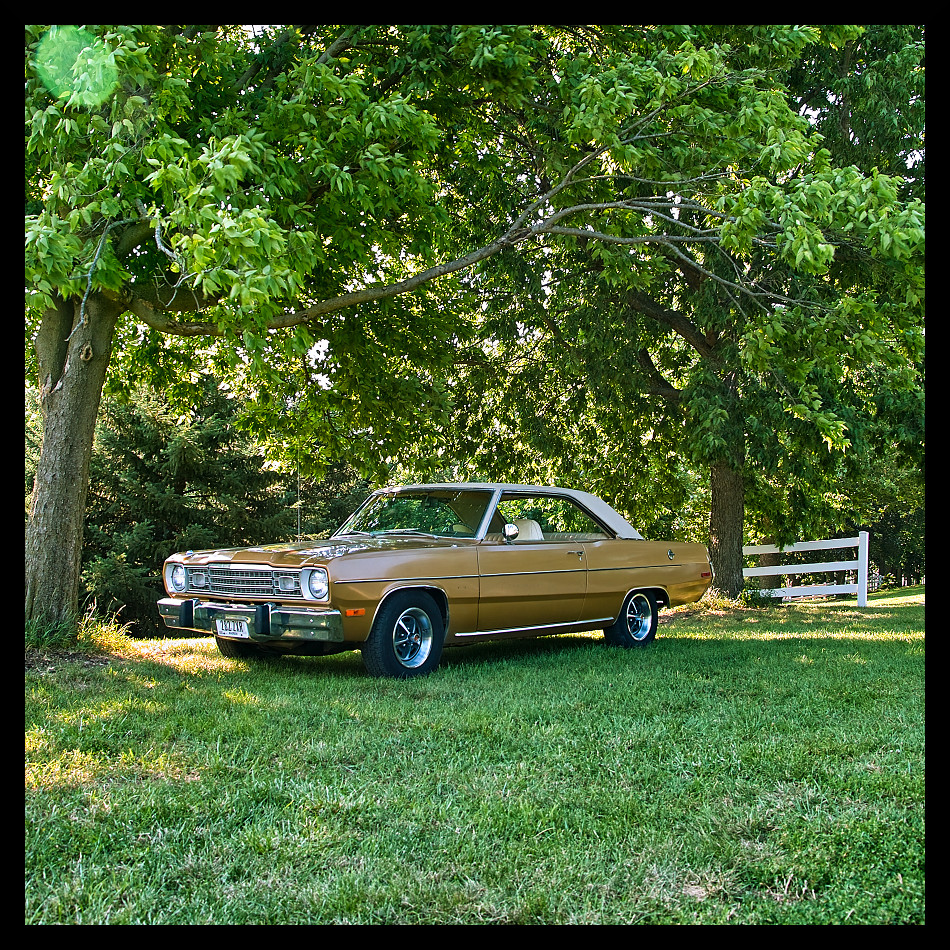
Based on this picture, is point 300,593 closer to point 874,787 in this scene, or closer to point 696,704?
point 696,704

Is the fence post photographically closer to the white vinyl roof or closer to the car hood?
the white vinyl roof

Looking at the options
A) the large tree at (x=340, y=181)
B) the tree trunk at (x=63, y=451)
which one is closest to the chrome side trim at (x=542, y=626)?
the large tree at (x=340, y=181)

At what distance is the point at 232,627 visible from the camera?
6.90 meters

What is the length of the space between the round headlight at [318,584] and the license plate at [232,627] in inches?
24.8

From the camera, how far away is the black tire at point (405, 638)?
6.83 metres

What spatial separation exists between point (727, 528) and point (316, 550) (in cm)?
991

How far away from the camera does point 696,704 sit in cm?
593

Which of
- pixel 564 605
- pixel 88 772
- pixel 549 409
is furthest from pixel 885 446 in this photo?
pixel 88 772

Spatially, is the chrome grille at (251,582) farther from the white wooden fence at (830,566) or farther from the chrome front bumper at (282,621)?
the white wooden fence at (830,566)

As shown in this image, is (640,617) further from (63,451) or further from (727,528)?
(727,528)

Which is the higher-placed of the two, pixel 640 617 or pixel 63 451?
pixel 63 451

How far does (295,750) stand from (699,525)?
22.8 metres

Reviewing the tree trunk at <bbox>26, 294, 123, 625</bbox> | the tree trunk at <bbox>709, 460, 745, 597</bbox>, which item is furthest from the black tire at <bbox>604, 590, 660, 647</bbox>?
the tree trunk at <bbox>709, 460, 745, 597</bbox>

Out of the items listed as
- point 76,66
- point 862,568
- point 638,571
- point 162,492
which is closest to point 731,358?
point 638,571
